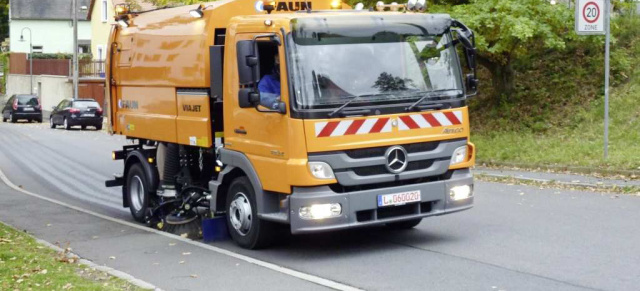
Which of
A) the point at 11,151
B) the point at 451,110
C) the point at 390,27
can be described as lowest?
the point at 11,151

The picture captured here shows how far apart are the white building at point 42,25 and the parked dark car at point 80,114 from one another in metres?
45.3

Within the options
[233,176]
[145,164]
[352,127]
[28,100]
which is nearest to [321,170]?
[352,127]

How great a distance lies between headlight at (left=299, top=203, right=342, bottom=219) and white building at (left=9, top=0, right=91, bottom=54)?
8261cm

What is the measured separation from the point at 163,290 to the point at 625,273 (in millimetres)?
4189

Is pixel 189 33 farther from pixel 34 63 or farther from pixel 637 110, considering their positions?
pixel 34 63

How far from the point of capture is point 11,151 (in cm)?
3039

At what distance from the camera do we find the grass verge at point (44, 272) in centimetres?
859

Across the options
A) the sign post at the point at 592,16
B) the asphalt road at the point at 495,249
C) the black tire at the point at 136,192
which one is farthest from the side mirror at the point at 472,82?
the sign post at the point at 592,16

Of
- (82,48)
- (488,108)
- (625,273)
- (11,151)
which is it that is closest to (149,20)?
(625,273)

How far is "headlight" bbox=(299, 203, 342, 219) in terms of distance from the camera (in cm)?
956

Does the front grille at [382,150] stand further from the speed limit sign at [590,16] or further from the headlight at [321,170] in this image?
the speed limit sign at [590,16]

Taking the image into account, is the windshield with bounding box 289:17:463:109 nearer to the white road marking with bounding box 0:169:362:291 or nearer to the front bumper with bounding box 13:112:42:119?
the white road marking with bounding box 0:169:362:291

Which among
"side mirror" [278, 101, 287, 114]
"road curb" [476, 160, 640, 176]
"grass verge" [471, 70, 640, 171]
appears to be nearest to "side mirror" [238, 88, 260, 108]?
"side mirror" [278, 101, 287, 114]

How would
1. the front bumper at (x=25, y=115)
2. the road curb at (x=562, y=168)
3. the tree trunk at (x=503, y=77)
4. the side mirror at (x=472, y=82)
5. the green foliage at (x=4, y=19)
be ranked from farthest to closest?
the green foliage at (x=4, y=19), the front bumper at (x=25, y=115), the tree trunk at (x=503, y=77), the road curb at (x=562, y=168), the side mirror at (x=472, y=82)
